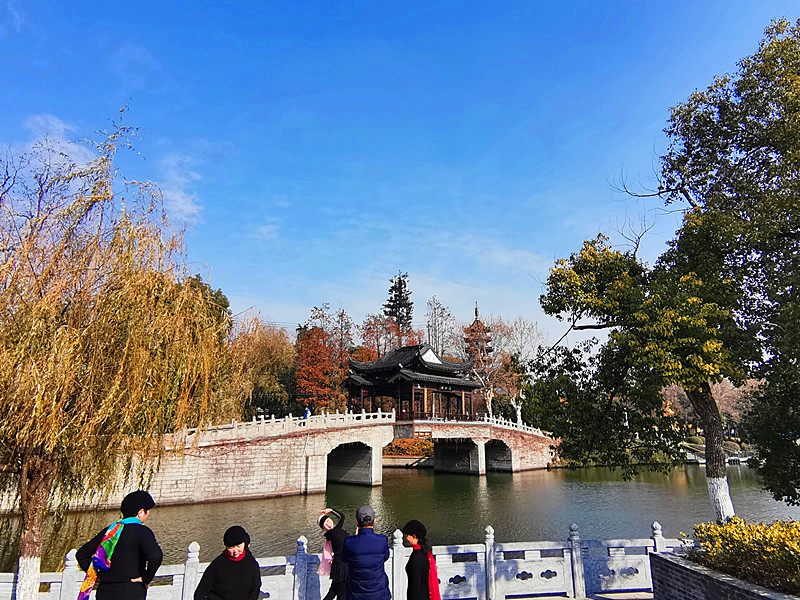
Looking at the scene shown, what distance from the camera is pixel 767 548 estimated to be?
4.34 m

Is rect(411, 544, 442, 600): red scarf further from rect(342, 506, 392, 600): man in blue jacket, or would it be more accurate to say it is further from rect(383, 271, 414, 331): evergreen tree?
rect(383, 271, 414, 331): evergreen tree

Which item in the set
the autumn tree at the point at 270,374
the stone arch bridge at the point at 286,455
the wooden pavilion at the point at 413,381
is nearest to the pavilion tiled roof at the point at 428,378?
the wooden pavilion at the point at 413,381

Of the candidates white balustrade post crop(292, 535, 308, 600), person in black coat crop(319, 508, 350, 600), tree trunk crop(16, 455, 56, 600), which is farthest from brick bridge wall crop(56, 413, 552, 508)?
person in black coat crop(319, 508, 350, 600)

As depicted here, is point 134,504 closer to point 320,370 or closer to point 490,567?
point 490,567

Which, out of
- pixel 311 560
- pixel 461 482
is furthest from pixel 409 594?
pixel 461 482

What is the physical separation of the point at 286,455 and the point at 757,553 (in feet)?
55.1

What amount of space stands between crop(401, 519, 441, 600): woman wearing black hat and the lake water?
17.9 feet

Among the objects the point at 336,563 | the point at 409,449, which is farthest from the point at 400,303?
the point at 336,563

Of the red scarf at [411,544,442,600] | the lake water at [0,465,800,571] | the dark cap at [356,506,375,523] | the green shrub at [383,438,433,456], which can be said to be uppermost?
the green shrub at [383,438,433,456]

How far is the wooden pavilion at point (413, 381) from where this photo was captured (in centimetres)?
2609

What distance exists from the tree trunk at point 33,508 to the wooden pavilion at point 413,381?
19949 millimetres

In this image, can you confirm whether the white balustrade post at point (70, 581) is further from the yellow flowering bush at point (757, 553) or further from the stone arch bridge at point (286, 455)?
the stone arch bridge at point (286, 455)

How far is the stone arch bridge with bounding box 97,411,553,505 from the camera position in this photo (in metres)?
16.9

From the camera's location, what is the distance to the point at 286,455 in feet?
62.3
